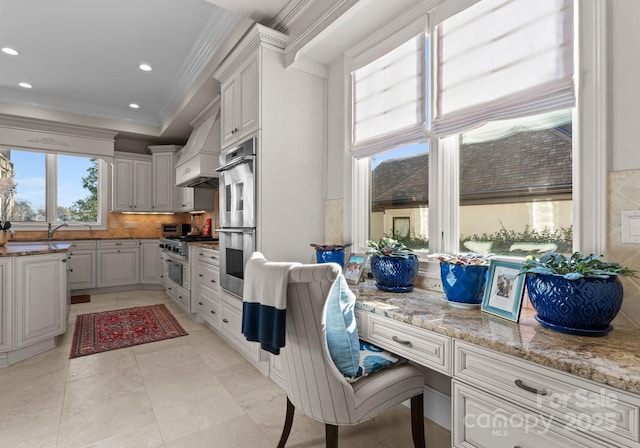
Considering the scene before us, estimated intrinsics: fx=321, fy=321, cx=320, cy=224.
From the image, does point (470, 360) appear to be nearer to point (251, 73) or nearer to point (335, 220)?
point (335, 220)

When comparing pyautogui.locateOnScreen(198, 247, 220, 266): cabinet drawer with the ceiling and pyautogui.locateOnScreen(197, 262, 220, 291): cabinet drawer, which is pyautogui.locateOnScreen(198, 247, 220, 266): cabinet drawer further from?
the ceiling

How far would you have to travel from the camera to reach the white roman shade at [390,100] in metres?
2.14

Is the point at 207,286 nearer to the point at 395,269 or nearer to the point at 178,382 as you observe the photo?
the point at 178,382

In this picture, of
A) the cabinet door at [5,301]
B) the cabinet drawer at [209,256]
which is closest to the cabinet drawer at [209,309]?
the cabinet drawer at [209,256]

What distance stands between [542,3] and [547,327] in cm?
151

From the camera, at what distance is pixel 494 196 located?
184 cm


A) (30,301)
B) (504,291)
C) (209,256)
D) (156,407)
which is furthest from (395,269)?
(30,301)

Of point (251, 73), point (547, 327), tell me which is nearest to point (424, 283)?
point (547, 327)

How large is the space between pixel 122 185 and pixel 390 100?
5474 millimetres

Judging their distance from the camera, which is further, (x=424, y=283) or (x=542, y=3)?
(x=424, y=283)

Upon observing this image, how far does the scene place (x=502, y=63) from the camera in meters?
1.69

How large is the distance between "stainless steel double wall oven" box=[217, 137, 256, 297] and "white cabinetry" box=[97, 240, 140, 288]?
361cm

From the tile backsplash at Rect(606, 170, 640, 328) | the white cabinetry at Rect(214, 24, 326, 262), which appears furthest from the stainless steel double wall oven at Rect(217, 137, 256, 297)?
the tile backsplash at Rect(606, 170, 640, 328)

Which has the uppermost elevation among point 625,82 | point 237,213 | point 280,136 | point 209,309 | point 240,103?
point 240,103
